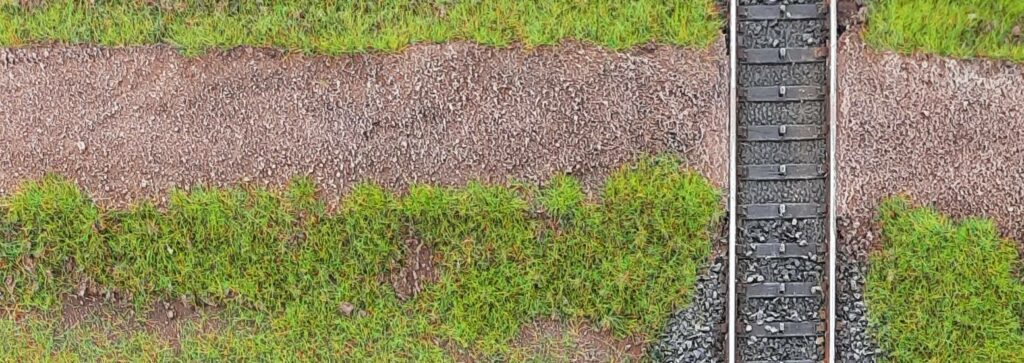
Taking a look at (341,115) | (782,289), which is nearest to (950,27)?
(782,289)

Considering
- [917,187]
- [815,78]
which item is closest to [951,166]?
[917,187]

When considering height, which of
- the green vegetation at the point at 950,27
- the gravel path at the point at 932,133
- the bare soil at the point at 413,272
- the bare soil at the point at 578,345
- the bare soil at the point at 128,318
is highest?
the green vegetation at the point at 950,27

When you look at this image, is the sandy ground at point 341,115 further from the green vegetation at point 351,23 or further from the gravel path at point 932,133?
the gravel path at point 932,133

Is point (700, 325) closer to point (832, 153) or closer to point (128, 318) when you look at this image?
point (832, 153)

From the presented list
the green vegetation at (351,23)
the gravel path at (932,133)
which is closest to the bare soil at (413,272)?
the green vegetation at (351,23)

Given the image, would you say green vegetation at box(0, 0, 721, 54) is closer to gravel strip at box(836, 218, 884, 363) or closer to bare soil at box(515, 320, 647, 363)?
gravel strip at box(836, 218, 884, 363)

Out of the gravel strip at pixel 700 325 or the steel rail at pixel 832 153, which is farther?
the gravel strip at pixel 700 325
